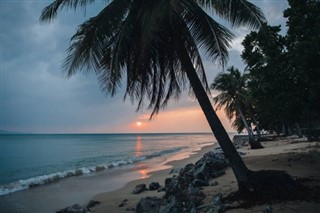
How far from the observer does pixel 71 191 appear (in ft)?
49.6

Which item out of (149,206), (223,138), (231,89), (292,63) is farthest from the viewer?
(231,89)

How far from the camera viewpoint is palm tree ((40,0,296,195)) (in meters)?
6.91

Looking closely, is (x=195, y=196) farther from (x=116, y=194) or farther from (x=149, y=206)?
(x=116, y=194)

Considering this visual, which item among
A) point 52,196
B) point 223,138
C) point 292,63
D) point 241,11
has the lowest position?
point 52,196

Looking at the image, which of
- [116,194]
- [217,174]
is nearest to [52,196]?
[116,194]

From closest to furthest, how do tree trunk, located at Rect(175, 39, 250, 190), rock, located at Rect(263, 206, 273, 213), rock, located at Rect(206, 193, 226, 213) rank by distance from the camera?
1. rock, located at Rect(263, 206, 273, 213)
2. rock, located at Rect(206, 193, 226, 213)
3. tree trunk, located at Rect(175, 39, 250, 190)

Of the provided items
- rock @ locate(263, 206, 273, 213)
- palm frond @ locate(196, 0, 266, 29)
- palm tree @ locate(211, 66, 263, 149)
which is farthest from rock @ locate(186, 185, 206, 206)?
palm tree @ locate(211, 66, 263, 149)

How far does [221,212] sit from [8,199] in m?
11.8

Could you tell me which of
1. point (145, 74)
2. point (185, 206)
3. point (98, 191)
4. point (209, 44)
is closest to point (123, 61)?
point (145, 74)

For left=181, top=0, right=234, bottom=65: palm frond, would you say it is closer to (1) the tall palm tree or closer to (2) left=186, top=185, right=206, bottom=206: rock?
(1) the tall palm tree

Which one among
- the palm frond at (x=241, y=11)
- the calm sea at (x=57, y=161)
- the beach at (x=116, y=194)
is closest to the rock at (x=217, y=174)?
the beach at (x=116, y=194)

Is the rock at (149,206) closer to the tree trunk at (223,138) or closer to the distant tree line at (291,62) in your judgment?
the tree trunk at (223,138)

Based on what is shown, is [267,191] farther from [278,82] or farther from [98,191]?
[98,191]

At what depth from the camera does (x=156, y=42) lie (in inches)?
302
